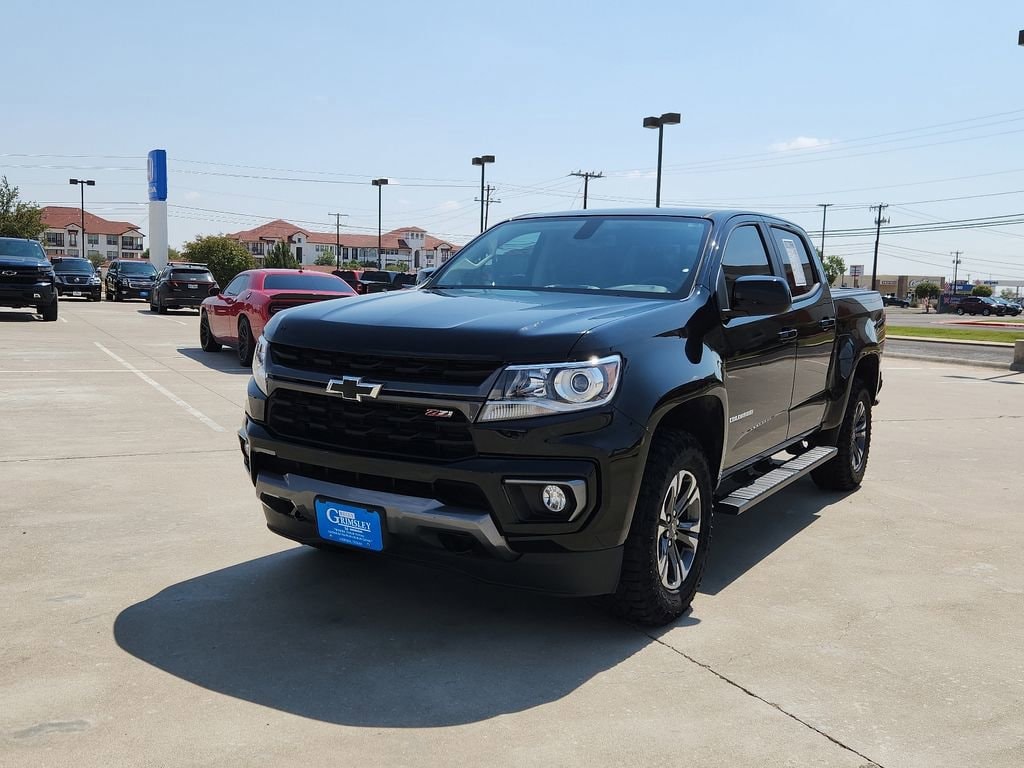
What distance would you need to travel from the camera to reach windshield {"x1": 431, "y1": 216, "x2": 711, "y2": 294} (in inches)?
181

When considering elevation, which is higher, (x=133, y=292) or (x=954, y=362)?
(x=133, y=292)

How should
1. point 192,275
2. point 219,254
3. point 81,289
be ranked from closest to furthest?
point 192,275 → point 81,289 → point 219,254

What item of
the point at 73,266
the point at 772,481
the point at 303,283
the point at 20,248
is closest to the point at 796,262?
the point at 772,481

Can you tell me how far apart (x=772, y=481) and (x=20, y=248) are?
21.8 m

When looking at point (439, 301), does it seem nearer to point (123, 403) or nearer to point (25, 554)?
point (25, 554)

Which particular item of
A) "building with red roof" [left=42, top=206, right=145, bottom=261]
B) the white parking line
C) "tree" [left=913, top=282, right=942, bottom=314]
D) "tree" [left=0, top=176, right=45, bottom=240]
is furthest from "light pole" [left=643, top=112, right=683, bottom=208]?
"building with red roof" [left=42, top=206, right=145, bottom=261]

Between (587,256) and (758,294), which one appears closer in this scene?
(758,294)

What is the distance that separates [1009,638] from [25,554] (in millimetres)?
4673

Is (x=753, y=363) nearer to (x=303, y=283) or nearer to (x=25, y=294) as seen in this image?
(x=303, y=283)

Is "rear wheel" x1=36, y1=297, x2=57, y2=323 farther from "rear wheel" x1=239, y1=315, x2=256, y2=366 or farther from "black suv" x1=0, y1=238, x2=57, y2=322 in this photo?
"rear wheel" x1=239, y1=315, x2=256, y2=366

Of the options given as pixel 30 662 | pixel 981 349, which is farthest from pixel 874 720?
pixel 981 349

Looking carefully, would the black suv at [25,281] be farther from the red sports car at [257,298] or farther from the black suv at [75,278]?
the black suv at [75,278]

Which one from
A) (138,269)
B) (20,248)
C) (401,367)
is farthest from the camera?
(138,269)

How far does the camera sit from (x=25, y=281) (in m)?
21.1
